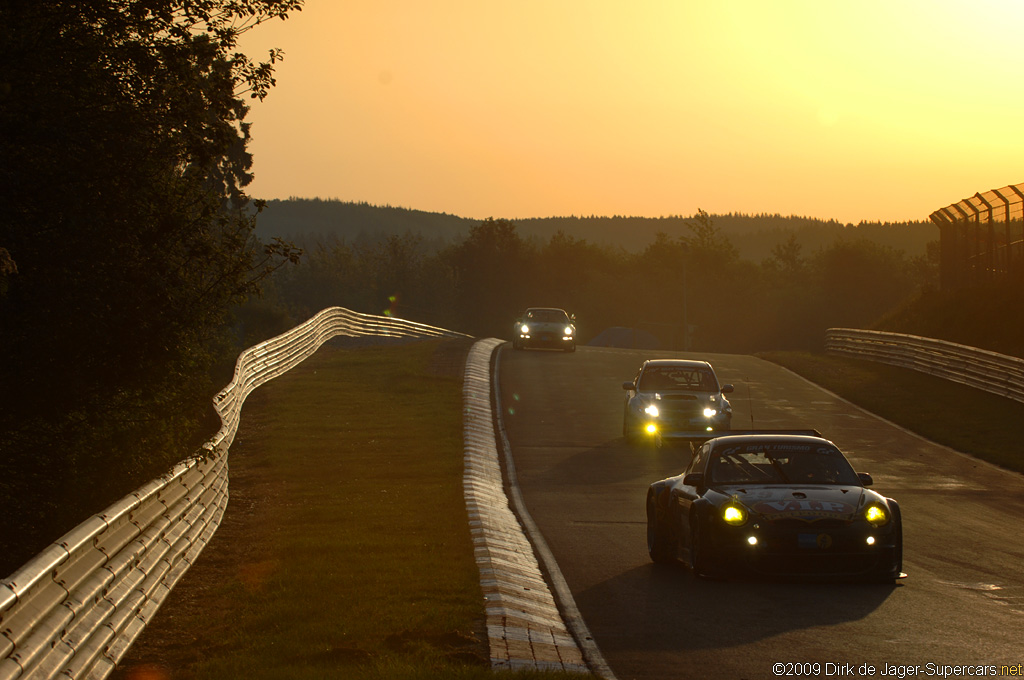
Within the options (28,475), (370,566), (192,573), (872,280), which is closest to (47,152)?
(28,475)

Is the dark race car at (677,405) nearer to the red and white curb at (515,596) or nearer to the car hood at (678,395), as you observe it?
the car hood at (678,395)

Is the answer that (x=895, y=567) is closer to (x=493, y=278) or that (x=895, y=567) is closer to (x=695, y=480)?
(x=695, y=480)

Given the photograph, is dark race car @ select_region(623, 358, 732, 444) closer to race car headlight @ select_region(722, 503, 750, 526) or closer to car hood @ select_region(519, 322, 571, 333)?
race car headlight @ select_region(722, 503, 750, 526)

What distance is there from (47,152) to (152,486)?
410 centimetres

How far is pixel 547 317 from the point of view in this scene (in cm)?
4331

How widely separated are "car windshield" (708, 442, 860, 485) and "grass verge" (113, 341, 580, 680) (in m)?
2.64

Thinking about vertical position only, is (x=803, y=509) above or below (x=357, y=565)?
above

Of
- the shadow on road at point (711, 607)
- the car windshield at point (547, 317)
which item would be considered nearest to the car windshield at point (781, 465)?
the shadow on road at point (711, 607)

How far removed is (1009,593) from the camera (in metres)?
9.57

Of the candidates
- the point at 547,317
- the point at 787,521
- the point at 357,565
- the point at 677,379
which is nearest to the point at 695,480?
the point at 787,521

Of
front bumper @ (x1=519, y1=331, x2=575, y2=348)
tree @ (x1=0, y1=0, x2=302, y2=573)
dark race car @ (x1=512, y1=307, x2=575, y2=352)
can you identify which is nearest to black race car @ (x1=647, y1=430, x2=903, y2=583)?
tree @ (x1=0, y1=0, x2=302, y2=573)

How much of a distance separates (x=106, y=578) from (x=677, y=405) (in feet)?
52.6

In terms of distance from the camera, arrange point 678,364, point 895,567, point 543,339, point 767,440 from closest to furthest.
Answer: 1. point 895,567
2. point 767,440
3. point 678,364
4. point 543,339

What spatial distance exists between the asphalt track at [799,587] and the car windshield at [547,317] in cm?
1789
